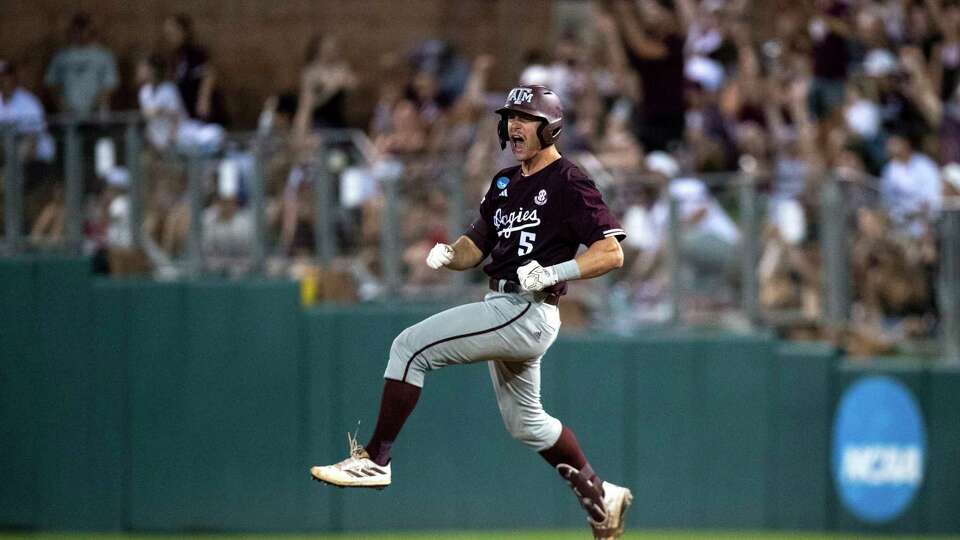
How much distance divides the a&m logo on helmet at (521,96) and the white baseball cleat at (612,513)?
6.43 feet

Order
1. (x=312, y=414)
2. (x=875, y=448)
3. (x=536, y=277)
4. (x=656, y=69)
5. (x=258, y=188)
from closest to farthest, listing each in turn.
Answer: (x=536, y=277)
(x=258, y=188)
(x=312, y=414)
(x=875, y=448)
(x=656, y=69)

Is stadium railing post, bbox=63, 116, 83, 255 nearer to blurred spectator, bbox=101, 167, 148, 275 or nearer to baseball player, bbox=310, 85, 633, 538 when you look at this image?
blurred spectator, bbox=101, 167, 148, 275

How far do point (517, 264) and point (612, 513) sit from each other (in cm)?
138

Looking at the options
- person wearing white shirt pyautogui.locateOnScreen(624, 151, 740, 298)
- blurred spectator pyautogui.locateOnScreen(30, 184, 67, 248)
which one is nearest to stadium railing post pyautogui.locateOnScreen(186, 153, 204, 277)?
blurred spectator pyautogui.locateOnScreen(30, 184, 67, 248)

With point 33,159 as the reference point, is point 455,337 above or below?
below

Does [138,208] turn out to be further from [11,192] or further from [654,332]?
[654,332]

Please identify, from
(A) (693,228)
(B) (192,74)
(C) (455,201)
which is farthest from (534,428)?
(B) (192,74)

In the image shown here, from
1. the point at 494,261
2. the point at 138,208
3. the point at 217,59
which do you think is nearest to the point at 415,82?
the point at 217,59

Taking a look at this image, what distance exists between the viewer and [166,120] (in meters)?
11.2

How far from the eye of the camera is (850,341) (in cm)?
1155

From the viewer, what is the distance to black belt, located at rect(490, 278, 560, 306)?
266 inches

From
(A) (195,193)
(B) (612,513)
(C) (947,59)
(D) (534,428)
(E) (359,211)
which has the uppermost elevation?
Answer: (C) (947,59)

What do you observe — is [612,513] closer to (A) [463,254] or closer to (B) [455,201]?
(A) [463,254]

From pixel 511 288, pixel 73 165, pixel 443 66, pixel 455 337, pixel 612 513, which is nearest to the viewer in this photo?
pixel 455 337
